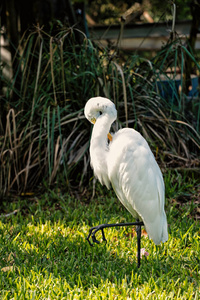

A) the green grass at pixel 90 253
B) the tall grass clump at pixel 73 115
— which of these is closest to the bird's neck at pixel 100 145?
the green grass at pixel 90 253

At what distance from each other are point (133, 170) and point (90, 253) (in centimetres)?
73

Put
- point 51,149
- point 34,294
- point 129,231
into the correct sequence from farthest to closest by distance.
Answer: point 51,149 < point 129,231 < point 34,294

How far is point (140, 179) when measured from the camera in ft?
8.21

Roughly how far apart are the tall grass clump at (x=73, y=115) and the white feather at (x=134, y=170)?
133cm

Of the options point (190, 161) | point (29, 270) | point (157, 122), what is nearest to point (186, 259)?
point (29, 270)

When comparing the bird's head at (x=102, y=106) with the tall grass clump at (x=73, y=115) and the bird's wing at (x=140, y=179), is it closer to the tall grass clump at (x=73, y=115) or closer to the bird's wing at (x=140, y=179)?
the bird's wing at (x=140, y=179)

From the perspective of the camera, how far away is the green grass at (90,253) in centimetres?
226

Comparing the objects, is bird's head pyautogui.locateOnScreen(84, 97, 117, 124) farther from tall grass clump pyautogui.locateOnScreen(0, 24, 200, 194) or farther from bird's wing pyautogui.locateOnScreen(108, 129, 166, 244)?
tall grass clump pyautogui.locateOnScreen(0, 24, 200, 194)

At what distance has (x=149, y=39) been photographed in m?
6.32

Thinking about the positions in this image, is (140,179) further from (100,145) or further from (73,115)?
(73,115)

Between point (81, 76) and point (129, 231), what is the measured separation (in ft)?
6.17

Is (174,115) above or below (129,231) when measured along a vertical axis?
above

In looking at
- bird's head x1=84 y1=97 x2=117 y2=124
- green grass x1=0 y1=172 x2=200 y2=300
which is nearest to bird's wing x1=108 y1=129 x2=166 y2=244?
bird's head x1=84 y1=97 x2=117 y2=124

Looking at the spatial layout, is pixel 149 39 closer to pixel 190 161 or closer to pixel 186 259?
pixel 190 161
